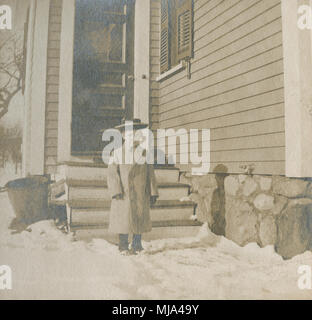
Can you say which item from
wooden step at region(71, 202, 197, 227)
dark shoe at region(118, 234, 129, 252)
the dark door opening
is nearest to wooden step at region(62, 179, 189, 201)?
wooden step at region(71, 202, 197, 227)

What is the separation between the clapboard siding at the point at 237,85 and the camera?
126 inches

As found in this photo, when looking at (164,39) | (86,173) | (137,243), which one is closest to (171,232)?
(137,243)

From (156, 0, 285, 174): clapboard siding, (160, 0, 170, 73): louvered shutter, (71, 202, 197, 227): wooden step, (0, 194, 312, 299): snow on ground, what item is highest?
(160, 0, 170, 73): louvered shutter

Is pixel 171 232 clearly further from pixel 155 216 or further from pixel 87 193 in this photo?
pixel 87 193

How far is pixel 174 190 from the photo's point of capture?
14.9 ft

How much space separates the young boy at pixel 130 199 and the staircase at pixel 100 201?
0.70 ft

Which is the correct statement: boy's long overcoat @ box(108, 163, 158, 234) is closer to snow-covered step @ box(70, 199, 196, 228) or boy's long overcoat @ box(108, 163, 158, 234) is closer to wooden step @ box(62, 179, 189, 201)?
snow-covered step @ box(70, 199, 196, 228)

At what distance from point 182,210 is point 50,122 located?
2494 millimetres

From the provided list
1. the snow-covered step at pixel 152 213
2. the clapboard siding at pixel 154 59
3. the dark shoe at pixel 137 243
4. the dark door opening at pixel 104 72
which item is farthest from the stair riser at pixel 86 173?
the clapboard siding at pixel 154 59

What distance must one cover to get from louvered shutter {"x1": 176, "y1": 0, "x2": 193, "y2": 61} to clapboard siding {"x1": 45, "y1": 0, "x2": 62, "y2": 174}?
6.21 ft

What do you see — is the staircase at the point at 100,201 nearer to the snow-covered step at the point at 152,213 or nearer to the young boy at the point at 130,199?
the snow-covered step at the point at 152,213

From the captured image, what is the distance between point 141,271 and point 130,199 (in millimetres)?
848

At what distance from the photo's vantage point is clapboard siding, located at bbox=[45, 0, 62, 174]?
16.1 ft
